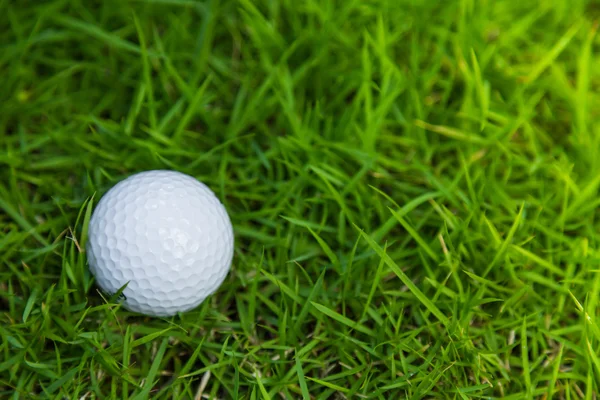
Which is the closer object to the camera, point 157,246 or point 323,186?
point 157,246

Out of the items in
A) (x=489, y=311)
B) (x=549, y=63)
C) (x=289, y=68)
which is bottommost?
(x=489, y=311)

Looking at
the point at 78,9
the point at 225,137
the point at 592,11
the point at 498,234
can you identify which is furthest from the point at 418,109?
the point at 78,9

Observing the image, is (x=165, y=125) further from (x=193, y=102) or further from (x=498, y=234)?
(x=498, y=234)
